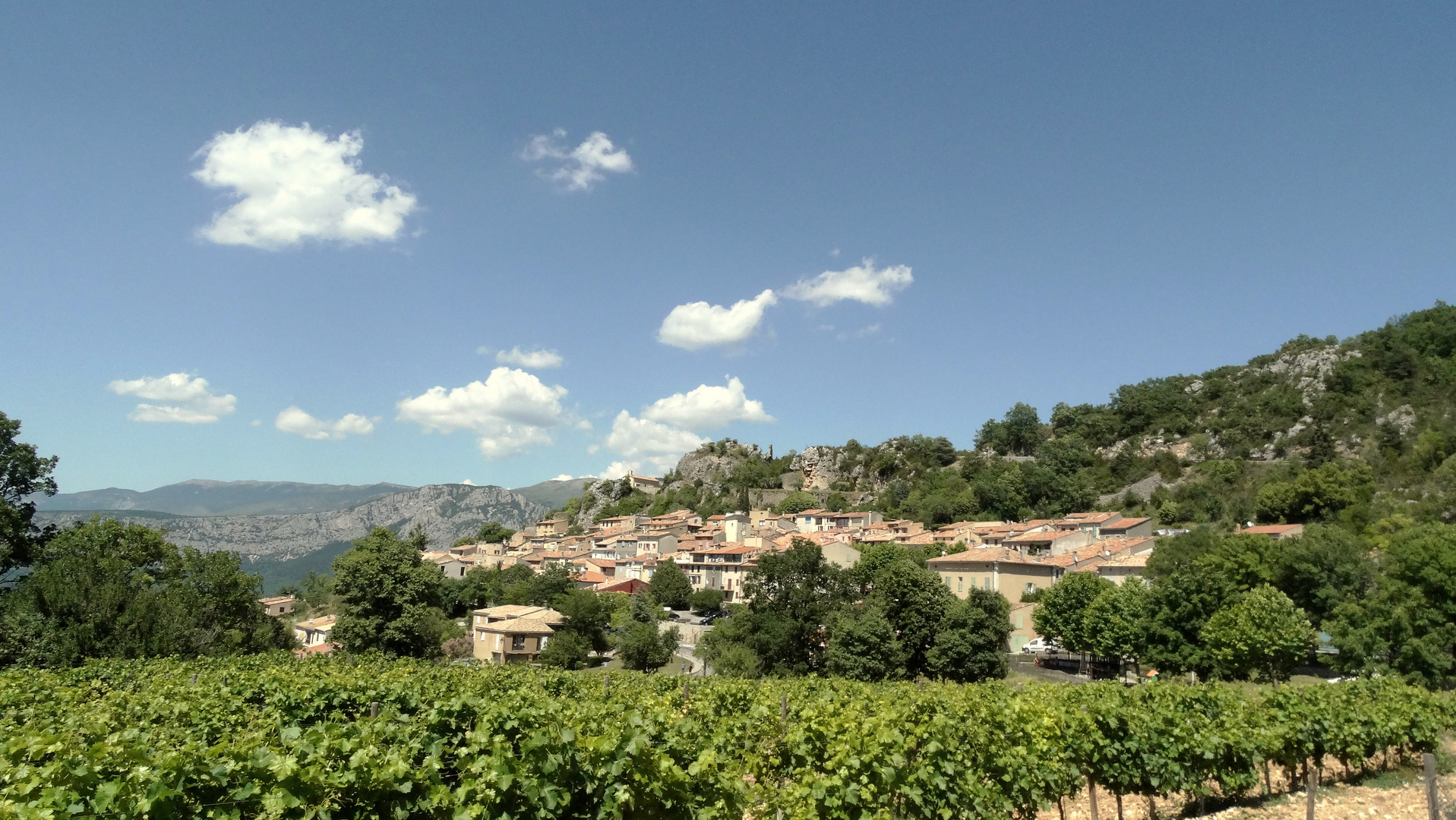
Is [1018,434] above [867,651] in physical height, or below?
above

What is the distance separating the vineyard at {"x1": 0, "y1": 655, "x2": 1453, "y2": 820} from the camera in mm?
4859

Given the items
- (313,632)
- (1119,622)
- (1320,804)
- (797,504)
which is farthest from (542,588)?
(1320,804)

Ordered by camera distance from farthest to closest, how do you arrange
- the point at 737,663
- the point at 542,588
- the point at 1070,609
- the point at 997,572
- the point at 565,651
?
1. the point at 542,588
2. the point at 997,572
3. the point at 565,651
4. the point at 1070,609
5. the point at 737,663

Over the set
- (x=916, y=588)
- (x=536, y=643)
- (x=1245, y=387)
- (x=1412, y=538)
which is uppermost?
(x=1245, y=387)

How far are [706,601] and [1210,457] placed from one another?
229 feet

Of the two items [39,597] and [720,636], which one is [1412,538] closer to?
[720,636]

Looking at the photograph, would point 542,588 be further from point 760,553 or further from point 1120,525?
point 1120,525

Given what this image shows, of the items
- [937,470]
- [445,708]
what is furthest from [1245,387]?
[445,708]

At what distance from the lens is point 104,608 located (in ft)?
71.2

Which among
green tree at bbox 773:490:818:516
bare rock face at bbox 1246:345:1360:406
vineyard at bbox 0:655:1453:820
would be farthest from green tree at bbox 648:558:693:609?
bare rock face at bbox 1246:345:1360:406

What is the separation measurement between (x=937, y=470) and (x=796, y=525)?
26.7 metres

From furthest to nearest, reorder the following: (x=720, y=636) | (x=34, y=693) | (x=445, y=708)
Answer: (x=720, y=636), (x=34, y=693), (x=445, y=708)

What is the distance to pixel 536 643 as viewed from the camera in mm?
49562

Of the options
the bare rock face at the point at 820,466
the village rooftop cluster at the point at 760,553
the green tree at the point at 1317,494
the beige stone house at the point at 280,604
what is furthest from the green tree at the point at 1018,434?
the beige stone house at the point at 280,604
